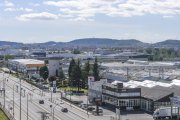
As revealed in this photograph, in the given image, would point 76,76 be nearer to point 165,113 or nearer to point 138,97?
point 138,97

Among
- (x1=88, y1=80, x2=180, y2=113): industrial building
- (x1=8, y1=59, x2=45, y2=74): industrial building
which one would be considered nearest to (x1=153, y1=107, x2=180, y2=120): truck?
(x1=88, y1=80, x2=180, y2=113): industrial building

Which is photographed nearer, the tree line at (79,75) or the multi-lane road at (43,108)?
the multi-lane road at (43,108)

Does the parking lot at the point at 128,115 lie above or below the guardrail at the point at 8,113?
below

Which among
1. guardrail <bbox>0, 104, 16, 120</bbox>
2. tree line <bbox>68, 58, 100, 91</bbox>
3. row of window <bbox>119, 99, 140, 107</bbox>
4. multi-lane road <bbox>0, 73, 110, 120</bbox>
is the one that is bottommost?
multi-lane road <bbox>0, 73, 110, 120</bbox>

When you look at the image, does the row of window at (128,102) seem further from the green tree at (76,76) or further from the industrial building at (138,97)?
the green tree at (76,76)

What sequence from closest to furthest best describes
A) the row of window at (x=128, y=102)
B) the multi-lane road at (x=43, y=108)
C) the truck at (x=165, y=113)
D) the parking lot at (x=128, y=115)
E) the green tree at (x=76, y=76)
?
the truck at (x=165, y=113), the parking lot at (x=128, y=115), the multi-lane road at (x=43, y=108), the row of window at (x=128, y=102), the green tree at (x=76, y=76)

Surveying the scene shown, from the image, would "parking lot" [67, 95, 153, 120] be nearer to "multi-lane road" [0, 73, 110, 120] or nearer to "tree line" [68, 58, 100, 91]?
"multi-lane road" [0, 73, 110, 120]

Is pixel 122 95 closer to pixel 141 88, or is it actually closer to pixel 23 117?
pixel 141 88

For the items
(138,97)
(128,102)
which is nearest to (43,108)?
(128,102)

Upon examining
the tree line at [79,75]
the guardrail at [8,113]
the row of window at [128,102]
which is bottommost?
the guardrail at [8,113]

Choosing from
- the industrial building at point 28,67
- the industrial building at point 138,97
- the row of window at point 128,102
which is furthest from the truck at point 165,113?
the industrial building at point 28,67

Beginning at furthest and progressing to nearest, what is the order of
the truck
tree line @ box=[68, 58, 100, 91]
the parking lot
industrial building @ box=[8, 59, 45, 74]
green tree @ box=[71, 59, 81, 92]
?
industrial building @ box=[8, 59, 45, 74], tree line @ box=[68, 58, 100, 91], green tree @ box=[71, 59, 81, 92], the parking lot, the truck

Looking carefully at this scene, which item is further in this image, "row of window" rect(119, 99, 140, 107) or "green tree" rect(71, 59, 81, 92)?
"green tree" rect(71, 59, 81, 92)

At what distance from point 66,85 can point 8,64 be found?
177 ft
